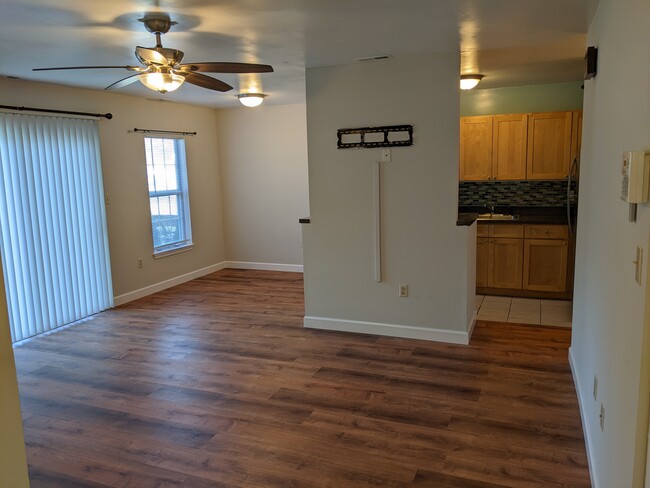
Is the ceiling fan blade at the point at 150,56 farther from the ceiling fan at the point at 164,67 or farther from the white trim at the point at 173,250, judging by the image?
the white trim at the point at 173,250

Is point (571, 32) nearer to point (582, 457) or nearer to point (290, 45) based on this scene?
point (290, 45)

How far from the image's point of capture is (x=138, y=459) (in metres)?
2.68

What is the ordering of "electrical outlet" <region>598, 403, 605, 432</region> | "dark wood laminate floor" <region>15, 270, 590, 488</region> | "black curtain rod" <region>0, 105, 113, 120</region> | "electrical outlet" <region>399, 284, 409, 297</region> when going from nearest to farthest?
"electrical outlet" <region>598, 403, 605, 432</region> < "dark wood laminate floor" <region>15, 270, 590, 488</region> < "electrical outlet" <region>399, 284, 409, 297</region> < "black curtain rod" <region>0, 105, 113, 120</region>

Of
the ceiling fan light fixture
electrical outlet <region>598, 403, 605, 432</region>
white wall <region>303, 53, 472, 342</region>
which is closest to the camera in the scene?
electrical outlet <region>598, 403, 605, 432</region>

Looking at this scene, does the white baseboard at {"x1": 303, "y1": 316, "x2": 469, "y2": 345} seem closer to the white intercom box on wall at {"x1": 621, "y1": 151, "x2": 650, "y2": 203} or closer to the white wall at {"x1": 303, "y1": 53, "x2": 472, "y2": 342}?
the white wall at {"x1": 303, "y1": 53, "x2": 472, "y2": 342}

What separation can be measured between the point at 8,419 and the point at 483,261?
505cm

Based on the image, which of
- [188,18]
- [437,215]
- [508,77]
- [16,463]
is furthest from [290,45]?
[16,463]

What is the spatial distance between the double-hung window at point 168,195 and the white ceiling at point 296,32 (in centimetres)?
185

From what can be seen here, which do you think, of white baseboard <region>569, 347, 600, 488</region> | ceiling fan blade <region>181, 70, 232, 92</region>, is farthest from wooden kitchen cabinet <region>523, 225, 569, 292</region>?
ceiling fan blade <region>181, 70, 232, 92</region>

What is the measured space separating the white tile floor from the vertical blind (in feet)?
13.1

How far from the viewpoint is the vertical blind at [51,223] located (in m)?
4.50

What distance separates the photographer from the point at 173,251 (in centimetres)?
661

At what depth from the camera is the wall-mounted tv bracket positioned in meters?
4.11

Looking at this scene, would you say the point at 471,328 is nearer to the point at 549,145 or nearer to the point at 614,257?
the point at 549,145
